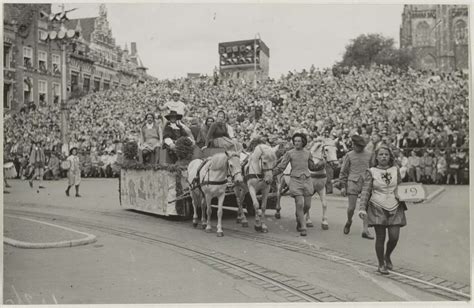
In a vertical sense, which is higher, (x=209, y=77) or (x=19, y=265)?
(x=209, y=77)

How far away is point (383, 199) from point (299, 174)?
A: 2987mm

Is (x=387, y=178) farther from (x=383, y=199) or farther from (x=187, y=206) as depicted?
(x=187, y=206)

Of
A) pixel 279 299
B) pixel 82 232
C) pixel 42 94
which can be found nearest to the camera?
pixel 279 299

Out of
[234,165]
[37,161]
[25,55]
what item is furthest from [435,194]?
[37,161]

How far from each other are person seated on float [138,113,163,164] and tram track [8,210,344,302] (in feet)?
8.30

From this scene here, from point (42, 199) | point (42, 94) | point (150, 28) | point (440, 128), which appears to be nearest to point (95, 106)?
point (42, 94)

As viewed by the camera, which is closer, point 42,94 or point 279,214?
point 279,214

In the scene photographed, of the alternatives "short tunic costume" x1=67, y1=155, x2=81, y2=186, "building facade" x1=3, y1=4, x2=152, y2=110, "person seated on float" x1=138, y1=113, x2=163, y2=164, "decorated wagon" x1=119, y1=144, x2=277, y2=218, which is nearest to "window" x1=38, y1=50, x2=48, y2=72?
"building facade" x1=3, y1=4, x2=152, y2=110

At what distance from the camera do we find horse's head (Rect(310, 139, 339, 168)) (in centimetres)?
1061

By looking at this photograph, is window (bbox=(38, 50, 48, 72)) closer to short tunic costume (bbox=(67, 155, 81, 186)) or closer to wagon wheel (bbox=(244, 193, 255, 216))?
short tunic costume (bbox=(67, 155, 81, 186))

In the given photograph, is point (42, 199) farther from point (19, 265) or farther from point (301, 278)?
point (301, 278)

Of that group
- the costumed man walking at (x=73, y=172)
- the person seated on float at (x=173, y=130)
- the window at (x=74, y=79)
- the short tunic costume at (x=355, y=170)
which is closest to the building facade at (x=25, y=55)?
the costumed man walking at (x=73, y=172)

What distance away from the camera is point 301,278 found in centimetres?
676

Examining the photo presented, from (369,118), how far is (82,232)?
1403 cm
